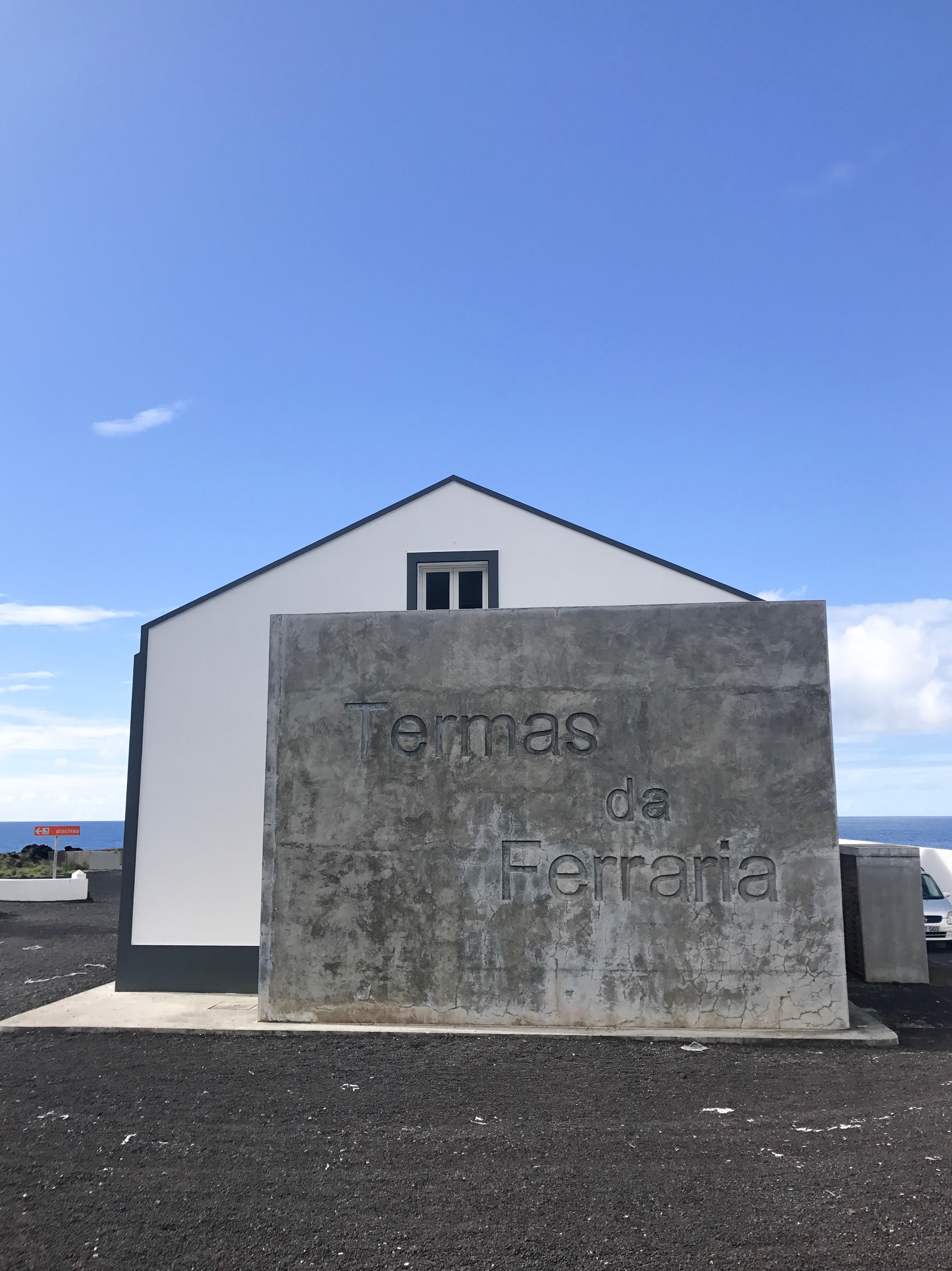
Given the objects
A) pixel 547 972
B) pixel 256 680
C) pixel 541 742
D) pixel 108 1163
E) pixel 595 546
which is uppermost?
pixel 595 546

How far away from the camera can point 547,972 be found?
29.0 ft

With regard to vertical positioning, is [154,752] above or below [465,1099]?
above

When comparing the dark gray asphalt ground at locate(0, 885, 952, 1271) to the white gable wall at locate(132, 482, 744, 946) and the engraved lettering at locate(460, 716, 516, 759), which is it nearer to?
the engraved lettering at locate(460, 716, 516, 759)

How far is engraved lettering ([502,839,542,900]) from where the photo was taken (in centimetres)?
899

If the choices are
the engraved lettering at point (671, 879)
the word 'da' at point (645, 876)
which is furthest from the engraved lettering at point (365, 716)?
the engraved lettering at point (671, 879)

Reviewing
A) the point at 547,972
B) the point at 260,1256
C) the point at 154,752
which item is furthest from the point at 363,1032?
the point at 154,752

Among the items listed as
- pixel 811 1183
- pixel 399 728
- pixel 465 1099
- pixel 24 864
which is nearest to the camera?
pixel 811 1183

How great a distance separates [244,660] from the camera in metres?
12.3

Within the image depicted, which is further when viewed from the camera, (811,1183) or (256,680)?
(256,680)

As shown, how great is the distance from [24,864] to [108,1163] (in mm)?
31667

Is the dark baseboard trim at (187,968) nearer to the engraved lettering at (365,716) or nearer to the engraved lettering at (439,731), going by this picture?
the engraved lettering at (365,716)

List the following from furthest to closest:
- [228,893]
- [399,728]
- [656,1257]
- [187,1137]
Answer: [228,893] < [399,728] < [187,1137] < [656,1257]

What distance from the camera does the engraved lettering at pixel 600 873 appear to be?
8906mm

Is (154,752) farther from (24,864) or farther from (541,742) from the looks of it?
(24,864)
